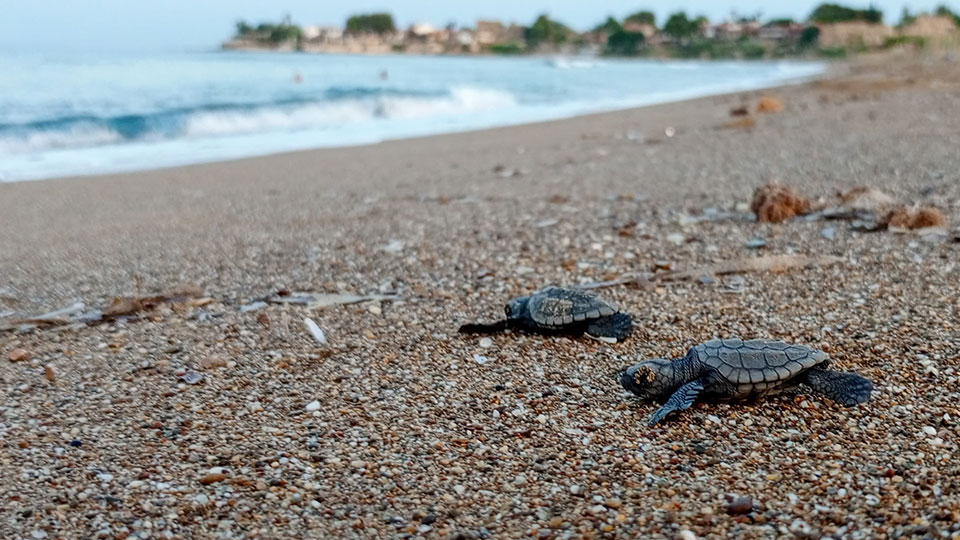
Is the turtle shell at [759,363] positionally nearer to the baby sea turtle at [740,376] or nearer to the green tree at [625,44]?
the baby sea turtle at [740,376]

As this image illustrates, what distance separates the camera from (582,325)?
3467 millimetres

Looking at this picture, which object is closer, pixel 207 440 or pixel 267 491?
pixel 267 491

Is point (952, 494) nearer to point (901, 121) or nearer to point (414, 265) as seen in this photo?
point (414, 265)

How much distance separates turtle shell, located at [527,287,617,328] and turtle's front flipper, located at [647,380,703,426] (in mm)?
792

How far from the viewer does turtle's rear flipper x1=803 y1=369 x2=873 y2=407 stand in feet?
8.74

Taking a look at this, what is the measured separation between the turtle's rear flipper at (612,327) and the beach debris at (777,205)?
7.84 feet

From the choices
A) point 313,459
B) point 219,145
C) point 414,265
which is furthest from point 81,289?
point 219,145

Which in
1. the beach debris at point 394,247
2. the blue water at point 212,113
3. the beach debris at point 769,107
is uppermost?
the blue water at point 212,113

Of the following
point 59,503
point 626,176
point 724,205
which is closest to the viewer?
point 59,503

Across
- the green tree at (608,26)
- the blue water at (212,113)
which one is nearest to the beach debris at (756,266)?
the blue water at (212,113)

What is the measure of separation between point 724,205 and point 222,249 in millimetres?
3921

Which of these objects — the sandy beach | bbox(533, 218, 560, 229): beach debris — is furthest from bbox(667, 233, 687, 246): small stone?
bbox(533, 218, 560, 229): beach debris

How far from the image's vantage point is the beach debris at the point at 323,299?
4.08 meters

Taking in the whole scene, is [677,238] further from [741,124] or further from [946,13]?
[946,13]
